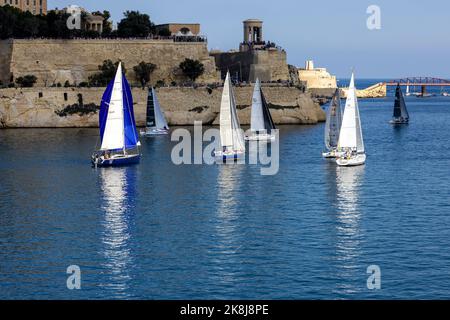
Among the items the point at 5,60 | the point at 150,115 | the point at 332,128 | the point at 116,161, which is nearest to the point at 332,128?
the point at 332,128

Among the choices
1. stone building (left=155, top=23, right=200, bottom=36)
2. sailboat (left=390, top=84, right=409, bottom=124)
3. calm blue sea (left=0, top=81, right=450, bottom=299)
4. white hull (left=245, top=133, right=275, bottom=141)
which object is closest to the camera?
calm blue sea (left=0, top=81, right=450, bottom=299)

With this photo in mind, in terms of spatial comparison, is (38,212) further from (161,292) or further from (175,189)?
(161,292)

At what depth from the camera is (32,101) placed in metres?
79.8

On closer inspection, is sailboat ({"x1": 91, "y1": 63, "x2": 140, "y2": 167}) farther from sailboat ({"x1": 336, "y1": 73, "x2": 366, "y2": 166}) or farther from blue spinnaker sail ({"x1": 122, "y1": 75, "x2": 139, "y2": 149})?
sailboat ({"x1": 336, "y1": 73, "x2": 366, "y2": 166})

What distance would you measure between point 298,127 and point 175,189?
126 feet

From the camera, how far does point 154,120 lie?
250ft

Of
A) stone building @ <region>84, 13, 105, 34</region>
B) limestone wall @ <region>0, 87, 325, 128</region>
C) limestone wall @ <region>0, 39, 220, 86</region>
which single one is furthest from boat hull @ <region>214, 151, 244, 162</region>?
stone building @ <region>84, 13, 105, 34</region>

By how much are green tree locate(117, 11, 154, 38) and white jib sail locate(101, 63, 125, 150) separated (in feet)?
122

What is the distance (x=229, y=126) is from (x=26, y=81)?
31.1 meters

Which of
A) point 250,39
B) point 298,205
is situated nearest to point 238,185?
point 298,205

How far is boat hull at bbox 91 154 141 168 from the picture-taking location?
5356 cm

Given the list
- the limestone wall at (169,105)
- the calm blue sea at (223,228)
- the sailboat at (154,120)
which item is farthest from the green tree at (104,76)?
the calm blue sea at (223,228)
